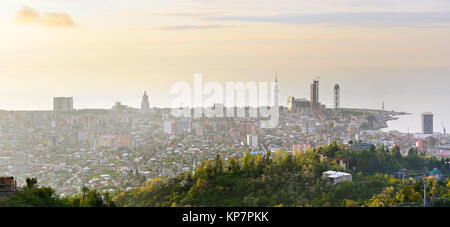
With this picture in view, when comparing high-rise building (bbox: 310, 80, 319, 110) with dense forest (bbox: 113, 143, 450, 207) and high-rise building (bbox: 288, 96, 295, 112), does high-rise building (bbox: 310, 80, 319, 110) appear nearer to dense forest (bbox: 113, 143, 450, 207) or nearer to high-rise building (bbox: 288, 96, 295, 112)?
high-rise building (bbox: 288, 96, 295, 112)

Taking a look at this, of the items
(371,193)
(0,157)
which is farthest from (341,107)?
(0,157)

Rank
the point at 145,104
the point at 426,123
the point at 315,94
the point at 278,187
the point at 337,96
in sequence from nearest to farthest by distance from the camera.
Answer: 1. the point at 278,187
2. the point at 426,123
3. the point at 337,96
4. the point at 315,94
5. the point at 145,104

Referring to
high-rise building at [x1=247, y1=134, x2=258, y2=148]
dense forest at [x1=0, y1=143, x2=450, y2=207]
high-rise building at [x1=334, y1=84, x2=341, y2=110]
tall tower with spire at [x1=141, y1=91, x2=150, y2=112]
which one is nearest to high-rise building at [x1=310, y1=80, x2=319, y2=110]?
high-rise building at [x1=334, y1=84, x2=341, y2=110]

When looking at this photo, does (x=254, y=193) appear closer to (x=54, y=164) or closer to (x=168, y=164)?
(x=168, y=164)

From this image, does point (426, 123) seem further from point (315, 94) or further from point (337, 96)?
point (315, 94)

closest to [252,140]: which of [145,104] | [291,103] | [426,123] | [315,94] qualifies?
[291,103]

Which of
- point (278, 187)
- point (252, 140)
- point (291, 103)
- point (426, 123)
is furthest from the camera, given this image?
point (252, 140)

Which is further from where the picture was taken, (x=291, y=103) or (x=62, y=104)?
(x=62, y=104)

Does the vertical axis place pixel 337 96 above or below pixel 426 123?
above
